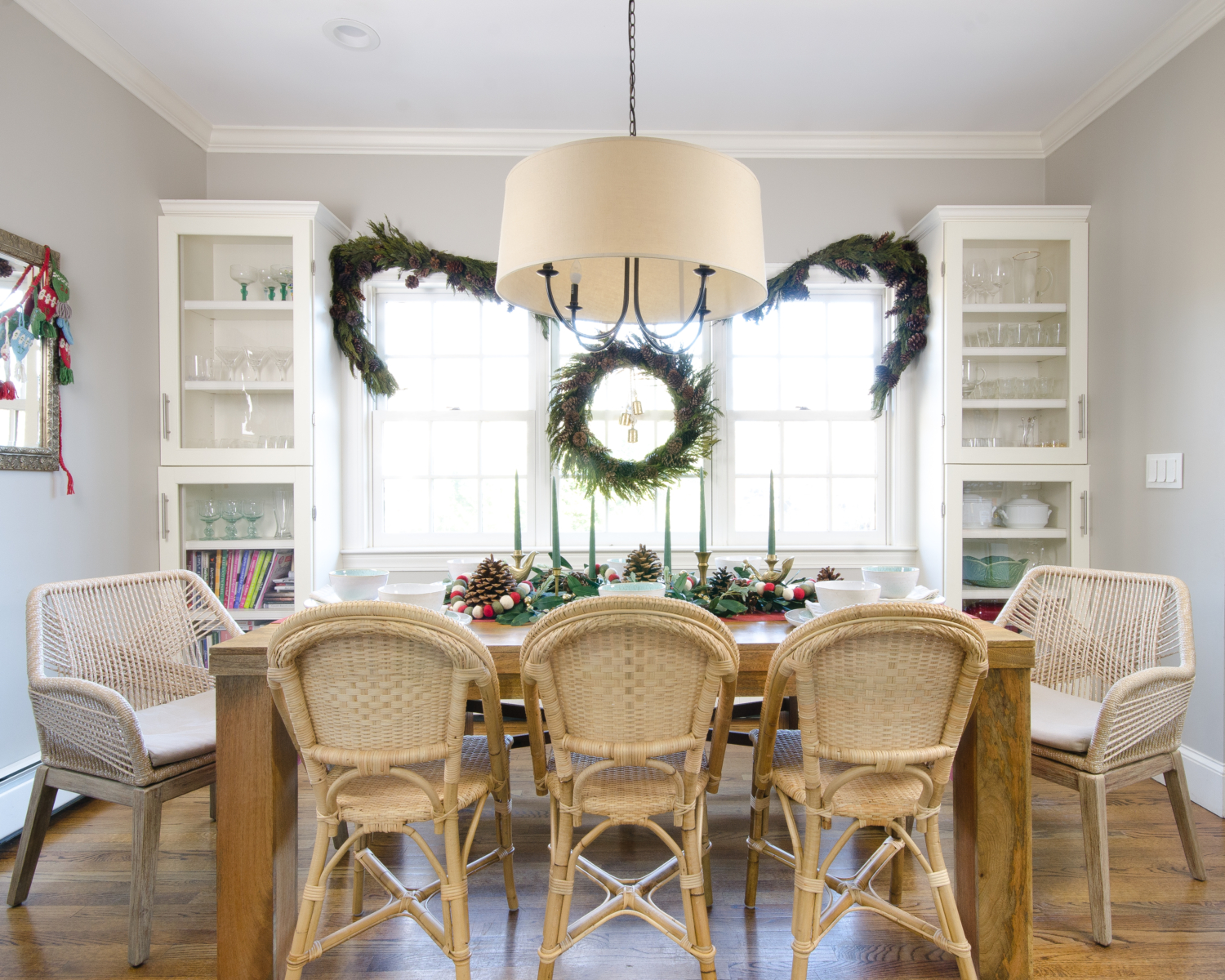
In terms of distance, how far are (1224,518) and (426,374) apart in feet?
10.2

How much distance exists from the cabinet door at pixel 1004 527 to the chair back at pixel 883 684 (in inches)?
71.7

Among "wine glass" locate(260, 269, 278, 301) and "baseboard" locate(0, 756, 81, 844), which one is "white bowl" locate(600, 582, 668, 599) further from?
"wine glass" locate(260, 269, 278, 301)

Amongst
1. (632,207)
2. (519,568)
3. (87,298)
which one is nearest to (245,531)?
(87,298)

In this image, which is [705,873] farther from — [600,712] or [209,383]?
[209,383]

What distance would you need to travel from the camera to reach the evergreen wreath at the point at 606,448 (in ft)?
10.3

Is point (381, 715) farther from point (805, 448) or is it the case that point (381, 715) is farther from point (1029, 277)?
point (1029, 277)

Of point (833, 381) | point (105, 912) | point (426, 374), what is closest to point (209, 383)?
point (426, 374)

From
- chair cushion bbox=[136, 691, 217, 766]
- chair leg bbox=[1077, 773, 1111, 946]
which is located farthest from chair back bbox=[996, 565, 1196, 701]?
chair cushion bbox=[136, 691, 217, 766]

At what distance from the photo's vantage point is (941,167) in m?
3.27

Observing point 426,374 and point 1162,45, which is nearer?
point 1162,45

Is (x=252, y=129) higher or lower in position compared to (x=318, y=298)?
higher

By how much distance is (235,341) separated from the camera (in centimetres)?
302

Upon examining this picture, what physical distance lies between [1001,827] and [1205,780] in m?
1.43

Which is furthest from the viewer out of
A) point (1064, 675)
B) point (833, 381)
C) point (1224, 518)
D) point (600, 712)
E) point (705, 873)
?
point (833, 381)
